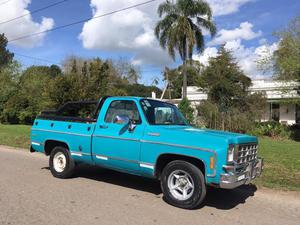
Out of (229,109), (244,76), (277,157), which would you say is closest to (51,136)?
(277,157)

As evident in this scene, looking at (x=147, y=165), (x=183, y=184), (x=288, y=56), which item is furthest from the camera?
(x=288, y=56)

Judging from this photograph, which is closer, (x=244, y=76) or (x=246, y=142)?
(x=246, y=142)

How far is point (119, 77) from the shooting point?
70000 mm

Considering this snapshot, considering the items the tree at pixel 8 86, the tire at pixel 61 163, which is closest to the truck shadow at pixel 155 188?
the tire at pixel 61 163

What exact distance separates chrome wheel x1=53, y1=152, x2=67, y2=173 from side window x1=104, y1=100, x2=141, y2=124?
1.71 metres

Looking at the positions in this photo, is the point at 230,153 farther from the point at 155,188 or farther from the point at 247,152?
the point at 155,188

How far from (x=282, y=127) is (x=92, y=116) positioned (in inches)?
662

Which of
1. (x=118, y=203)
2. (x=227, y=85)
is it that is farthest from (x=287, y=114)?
(x=118, y=203)

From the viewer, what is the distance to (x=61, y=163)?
8.20 metres

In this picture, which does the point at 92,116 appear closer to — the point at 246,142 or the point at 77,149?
the point at 77,149

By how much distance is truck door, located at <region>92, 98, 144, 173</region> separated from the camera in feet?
21.6

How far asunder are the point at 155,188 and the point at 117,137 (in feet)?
4.84

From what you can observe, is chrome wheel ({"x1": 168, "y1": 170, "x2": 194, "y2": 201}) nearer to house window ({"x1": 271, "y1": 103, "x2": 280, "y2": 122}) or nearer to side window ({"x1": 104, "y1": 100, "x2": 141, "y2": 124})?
side window ({"x1": 104, "y1": 100, "x2": 141, "y2": 124})

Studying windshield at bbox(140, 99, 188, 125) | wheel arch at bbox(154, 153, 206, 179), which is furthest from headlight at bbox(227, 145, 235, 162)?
windshield at bbox(140, 99, 188, 125)
